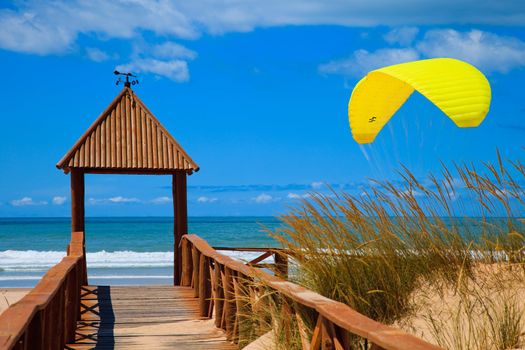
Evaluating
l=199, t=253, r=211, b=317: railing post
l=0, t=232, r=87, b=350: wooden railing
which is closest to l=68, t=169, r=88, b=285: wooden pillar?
l=199, t=253, r=211, b=317: railing post

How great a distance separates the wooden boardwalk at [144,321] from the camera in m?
6.52

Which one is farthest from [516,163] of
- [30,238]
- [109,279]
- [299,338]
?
[30,238]

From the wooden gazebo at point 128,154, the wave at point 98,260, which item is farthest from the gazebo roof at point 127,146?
the wave at point 98,260

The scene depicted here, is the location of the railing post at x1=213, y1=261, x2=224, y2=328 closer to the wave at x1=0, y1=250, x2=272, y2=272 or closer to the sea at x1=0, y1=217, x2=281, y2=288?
the sea at x1=0, y1=217, x2=281, y2=288

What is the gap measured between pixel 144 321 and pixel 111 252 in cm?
2668

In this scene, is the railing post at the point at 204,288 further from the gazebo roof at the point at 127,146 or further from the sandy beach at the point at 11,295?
the sandy beach at the point at 11,295

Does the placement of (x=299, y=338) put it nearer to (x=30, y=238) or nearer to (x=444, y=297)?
(x=444, y=297)

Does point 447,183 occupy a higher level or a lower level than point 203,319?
higher

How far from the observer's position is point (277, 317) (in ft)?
15.4

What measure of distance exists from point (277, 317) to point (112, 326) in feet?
10.8

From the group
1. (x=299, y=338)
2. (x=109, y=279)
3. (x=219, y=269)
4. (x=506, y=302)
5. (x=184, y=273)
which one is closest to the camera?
(x=506, y=302)

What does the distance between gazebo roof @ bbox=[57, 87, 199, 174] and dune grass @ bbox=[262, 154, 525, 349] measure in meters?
5.81

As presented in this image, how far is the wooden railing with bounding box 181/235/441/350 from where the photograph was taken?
9.86 feet

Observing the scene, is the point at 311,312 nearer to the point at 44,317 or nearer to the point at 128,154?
the point at 44,317
